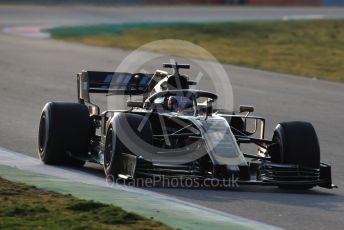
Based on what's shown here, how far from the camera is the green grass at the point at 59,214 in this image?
8.01 m

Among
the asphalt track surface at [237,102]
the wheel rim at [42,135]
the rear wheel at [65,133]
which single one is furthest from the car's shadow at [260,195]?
the wheel rim at [42,135]

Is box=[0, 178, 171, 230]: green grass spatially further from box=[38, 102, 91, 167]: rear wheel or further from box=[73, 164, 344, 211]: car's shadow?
box=[38, 102, 91, 167]: rear wheel

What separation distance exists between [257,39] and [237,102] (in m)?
14.2

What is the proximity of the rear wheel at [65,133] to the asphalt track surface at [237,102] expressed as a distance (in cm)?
118

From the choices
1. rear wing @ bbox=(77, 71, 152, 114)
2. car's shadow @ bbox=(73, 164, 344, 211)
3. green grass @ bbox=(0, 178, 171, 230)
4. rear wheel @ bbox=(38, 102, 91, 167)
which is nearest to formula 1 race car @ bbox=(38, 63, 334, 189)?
rear wheel @ bbox=(38, 102, 91, 167)

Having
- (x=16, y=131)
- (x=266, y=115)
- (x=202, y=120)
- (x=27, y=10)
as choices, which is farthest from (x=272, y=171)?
(x=27, y=10)

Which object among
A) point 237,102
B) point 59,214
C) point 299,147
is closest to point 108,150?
point 299,147

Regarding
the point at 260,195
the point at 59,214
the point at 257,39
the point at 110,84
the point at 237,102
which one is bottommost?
the point at 59,214

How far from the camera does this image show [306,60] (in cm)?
2872

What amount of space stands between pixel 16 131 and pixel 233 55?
49.2 feet

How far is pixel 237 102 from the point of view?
1980cm

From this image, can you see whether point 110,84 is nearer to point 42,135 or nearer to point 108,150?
point 42,135

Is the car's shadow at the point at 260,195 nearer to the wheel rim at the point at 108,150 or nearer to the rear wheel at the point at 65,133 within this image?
the wheel rim at the point at 108,150

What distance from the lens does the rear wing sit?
12.8m
